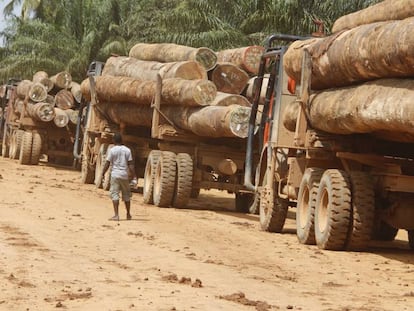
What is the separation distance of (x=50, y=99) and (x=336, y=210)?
18.8 m

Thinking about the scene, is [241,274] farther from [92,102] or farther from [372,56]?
[92,102]

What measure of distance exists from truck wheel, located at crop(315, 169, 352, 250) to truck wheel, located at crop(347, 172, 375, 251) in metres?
0.08

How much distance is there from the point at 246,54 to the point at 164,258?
29.2ft

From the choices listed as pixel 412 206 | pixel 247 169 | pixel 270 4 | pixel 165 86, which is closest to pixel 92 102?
pixel 165 86

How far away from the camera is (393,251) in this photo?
13375 mm

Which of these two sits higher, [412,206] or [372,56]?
[372,56]

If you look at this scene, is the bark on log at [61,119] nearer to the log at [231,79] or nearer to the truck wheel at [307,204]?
the log at [231,79]

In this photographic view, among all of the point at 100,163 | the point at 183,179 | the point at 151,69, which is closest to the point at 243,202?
the point at 183,179

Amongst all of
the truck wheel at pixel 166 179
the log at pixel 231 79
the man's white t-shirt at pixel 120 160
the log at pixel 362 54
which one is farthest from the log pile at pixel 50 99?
the log at pixel 362 54

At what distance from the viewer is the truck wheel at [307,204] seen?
43.6 ft

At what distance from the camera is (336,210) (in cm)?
1234

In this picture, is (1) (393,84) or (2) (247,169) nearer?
(1) (393,84)

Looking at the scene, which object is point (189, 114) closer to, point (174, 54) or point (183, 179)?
point (183, 179)

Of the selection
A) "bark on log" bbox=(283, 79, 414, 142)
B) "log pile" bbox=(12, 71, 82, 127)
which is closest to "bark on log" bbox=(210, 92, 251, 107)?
"bark on log" bbox=(283, 79, 414, 142)
